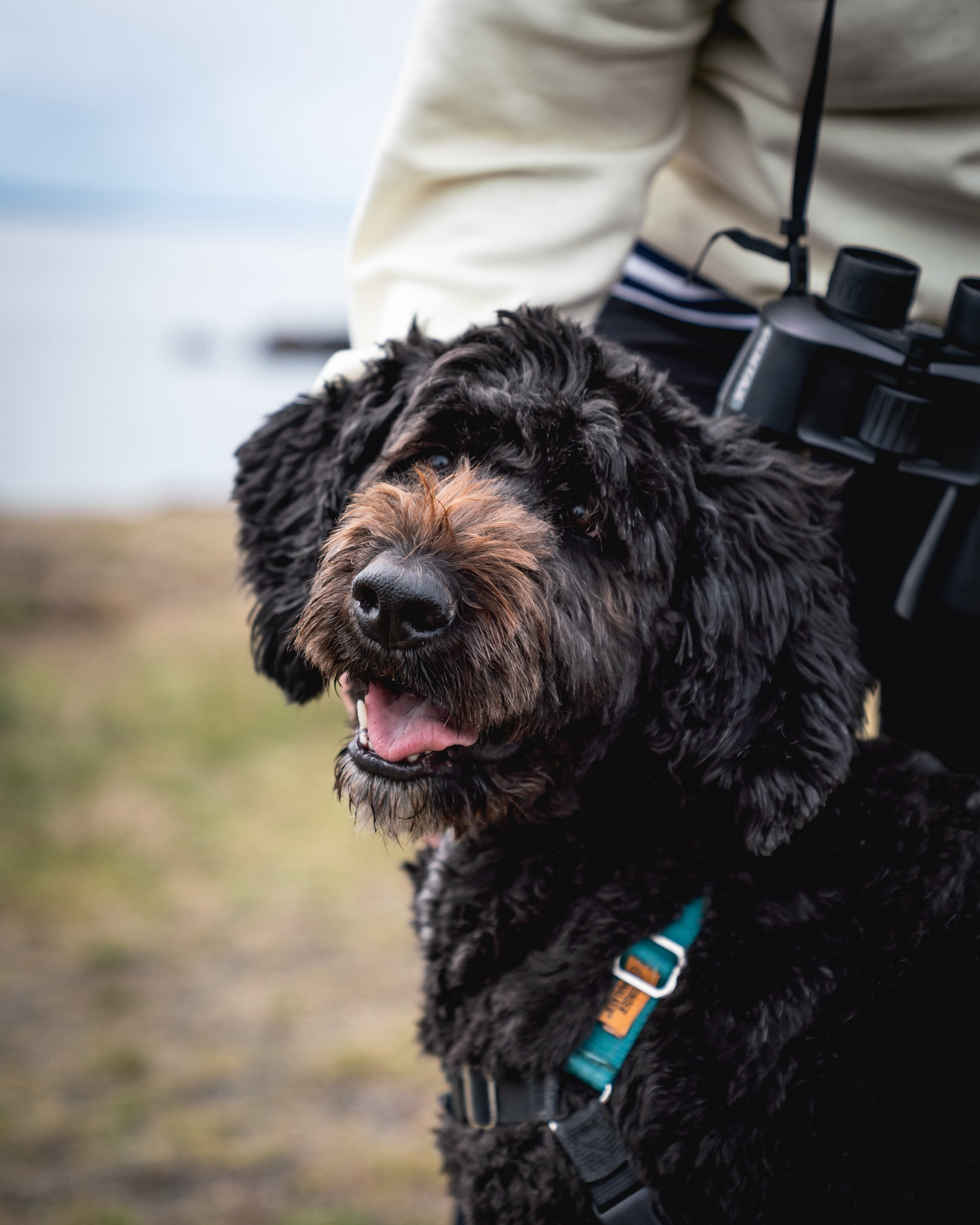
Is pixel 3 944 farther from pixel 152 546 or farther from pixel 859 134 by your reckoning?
pixel 152 546

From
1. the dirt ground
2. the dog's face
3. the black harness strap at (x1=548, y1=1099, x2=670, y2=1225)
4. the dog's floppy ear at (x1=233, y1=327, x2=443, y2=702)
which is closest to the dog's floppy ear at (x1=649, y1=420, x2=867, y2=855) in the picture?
the dog's face

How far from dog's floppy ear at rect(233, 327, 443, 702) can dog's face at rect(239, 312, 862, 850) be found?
0.38 ft

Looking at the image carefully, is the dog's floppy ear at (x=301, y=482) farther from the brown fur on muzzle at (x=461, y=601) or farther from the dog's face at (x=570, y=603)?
the brown fur on muzzle at (x=461, y=601)

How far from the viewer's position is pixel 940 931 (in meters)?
1.54

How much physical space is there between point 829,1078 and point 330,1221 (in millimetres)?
1804

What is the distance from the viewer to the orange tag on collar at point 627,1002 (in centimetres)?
162

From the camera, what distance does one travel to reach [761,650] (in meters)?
1.70

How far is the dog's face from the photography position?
5.32 ft

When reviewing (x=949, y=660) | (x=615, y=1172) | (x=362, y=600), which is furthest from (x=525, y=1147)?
(x=949, y=660)

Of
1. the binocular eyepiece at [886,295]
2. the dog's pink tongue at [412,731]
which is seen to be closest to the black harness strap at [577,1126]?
the dog's pink tongue at [412,731]

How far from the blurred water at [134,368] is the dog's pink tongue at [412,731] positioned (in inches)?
34.7

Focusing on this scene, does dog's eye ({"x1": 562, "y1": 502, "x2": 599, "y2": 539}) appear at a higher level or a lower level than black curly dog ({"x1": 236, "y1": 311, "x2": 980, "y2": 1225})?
higher

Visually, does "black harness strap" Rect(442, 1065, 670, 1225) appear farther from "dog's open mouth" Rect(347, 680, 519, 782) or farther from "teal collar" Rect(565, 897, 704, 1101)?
"dog's open mouth" Rect(347, 680, 519, 782)

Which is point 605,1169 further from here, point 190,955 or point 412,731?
point 190,955
